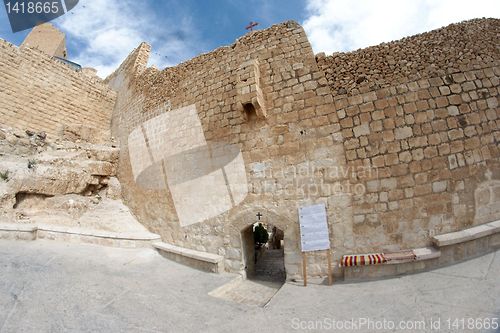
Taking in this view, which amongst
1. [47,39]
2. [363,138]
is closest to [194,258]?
[363,138]

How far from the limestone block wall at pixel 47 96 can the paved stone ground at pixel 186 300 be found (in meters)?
5.89

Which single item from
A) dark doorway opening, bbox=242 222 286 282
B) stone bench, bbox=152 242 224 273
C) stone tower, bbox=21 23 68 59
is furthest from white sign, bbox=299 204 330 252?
stone tower, bbox=21 23 68 59

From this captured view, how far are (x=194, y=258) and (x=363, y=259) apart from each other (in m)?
3.71

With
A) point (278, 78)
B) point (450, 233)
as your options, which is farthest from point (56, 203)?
point (450, 233)

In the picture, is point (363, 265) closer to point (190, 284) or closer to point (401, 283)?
point (401, 283)

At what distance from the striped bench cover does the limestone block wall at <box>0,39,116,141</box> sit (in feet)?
34.3

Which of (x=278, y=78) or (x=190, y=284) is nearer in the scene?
(x=190, y=284)

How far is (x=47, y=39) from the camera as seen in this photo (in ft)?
57.9

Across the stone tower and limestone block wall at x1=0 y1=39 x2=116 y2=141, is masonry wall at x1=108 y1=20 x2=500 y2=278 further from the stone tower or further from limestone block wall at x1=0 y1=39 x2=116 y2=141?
the stone tower

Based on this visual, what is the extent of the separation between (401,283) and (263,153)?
362cm

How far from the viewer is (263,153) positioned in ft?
20.3

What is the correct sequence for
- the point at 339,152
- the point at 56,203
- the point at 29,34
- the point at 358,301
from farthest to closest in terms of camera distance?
the point at 29,34
the point at 56,203
the point at 339,152
the point at 358,301

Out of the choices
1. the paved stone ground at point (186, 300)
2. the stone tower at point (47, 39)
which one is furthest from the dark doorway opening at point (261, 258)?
the stone tower at point (47, 39)

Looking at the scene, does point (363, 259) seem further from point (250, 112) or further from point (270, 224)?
point (250, 112)
